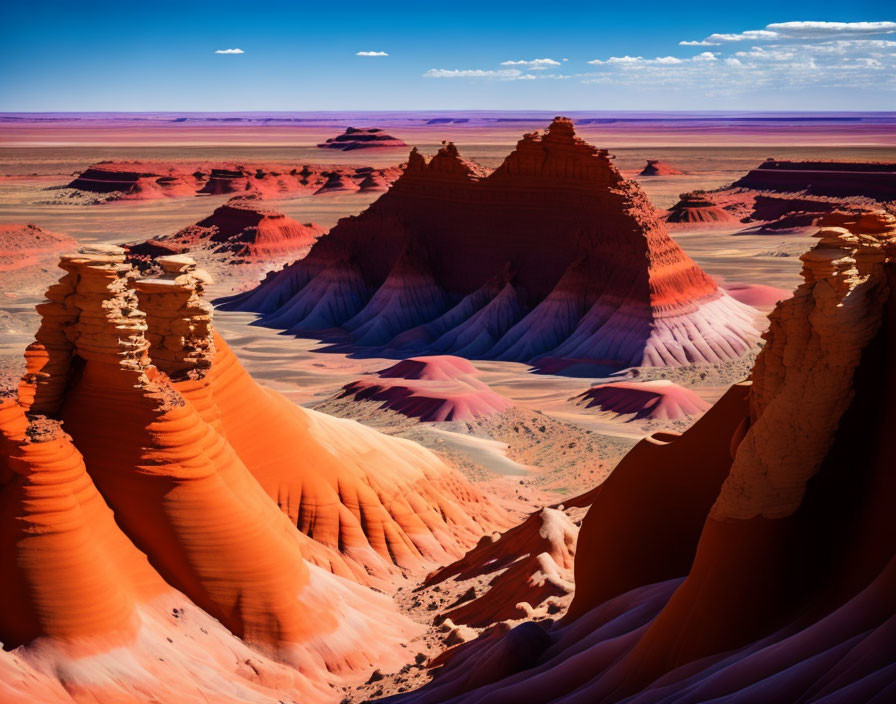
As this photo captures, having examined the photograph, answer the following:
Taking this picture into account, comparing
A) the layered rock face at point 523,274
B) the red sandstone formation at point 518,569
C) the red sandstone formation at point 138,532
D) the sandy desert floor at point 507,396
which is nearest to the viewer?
the red sandstone formation at point 138,532

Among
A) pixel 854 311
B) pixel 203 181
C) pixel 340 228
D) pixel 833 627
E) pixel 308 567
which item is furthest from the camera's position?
pixel 203 181

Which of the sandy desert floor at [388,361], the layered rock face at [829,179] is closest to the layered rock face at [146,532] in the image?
the sandy desert floor at [388,361]

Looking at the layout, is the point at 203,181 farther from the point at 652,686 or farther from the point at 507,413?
the point at 652,686

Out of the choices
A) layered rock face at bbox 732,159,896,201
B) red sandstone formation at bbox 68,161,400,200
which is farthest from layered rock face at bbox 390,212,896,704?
red sandstone formation at bbox 68,161,400,200

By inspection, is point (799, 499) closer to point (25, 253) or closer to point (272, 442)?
point (272, 442)

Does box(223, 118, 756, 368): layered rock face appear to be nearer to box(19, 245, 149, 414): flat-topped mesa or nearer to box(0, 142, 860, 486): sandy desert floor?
box(0, 142, 860, 486): sandy desert floor

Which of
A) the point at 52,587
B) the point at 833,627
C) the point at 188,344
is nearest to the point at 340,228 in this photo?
the point at 188,344

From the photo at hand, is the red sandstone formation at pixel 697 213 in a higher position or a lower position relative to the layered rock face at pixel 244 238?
higher

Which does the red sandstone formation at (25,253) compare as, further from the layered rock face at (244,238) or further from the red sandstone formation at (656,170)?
the red sandstone formation at (656,170)
